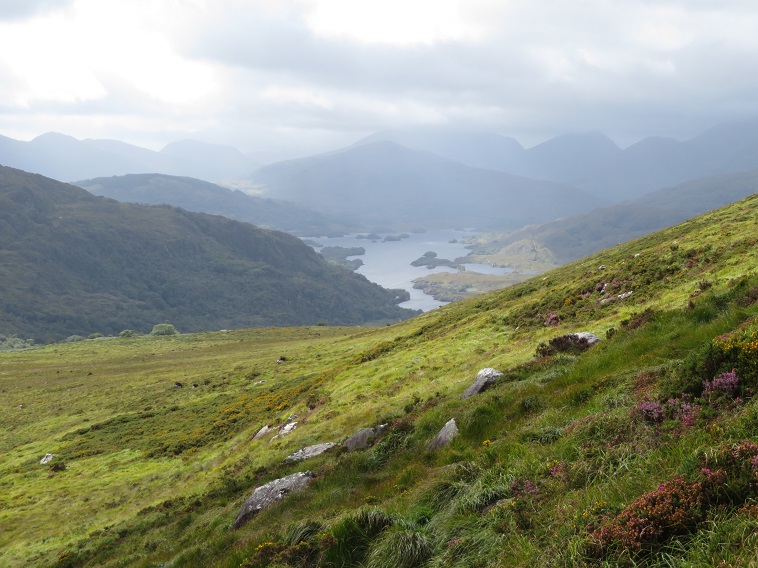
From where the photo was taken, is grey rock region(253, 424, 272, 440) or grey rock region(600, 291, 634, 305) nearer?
grey rock region(600, 291, 634, 305)

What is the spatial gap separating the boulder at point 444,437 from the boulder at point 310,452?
8.62m

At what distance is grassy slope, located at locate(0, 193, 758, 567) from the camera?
7668 mm

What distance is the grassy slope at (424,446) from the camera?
767 centimetres

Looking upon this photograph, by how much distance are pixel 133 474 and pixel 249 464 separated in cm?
1310

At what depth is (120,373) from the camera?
73125 millimetres

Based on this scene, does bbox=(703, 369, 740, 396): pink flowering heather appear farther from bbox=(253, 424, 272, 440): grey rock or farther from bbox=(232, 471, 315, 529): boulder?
bbox=(253, 424, 272, 440): grey rock

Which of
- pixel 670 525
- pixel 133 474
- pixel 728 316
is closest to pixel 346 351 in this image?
pixel 133 474

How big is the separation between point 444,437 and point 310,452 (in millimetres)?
10277

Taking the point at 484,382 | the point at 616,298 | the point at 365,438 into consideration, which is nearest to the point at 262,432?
the point at 365,438

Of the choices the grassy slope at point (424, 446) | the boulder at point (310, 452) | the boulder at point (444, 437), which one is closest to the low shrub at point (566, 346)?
the grassy slope at point (424, 446)

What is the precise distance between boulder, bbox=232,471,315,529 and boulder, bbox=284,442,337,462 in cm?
449

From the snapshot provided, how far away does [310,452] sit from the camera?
72.8ft

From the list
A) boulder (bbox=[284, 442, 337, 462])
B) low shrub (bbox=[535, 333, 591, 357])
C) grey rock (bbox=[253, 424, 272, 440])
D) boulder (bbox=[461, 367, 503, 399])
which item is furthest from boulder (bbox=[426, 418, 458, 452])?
grey rock (bbox=[253, 424, 272, 440])

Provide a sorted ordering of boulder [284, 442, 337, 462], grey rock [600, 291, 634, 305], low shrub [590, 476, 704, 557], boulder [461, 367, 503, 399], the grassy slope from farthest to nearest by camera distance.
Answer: grey rock [600, 291, 634, 305] → boulder [284, 442, 337, 462] → boulder [461, 367, 503, 399] → the grassy slope → low shrub [590, 476, 704, 557]
